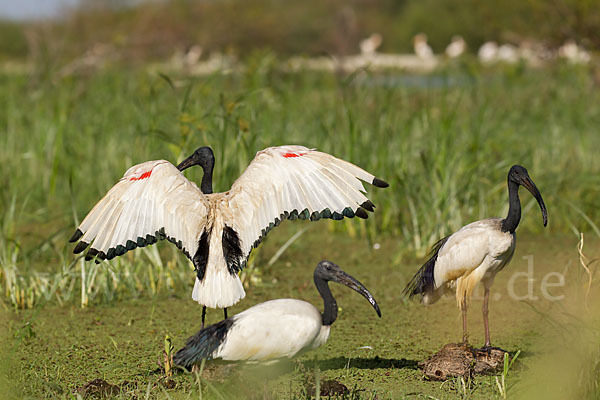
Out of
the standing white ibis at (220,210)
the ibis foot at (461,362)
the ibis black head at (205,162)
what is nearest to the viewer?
the standing white ibis at (220,210)

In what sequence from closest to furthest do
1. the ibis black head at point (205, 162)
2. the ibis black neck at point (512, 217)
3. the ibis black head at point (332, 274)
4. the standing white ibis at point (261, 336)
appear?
the standing white ibis at point (261, 336) < the ibis black head at point (332, 274) < the ibis black neck at point (512, 217) < the ibis black head at point (205, 162)

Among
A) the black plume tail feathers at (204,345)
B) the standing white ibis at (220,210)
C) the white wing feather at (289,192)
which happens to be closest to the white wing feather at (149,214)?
the standing white ibis at (220,210)

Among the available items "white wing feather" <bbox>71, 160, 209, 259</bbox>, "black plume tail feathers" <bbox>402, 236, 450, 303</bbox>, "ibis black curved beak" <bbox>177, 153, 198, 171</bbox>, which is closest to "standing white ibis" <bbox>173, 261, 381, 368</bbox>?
"white wing feather" <bbox>71, 160, 209, 259</bbox>

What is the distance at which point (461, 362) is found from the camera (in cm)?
392

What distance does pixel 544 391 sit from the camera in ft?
10.1

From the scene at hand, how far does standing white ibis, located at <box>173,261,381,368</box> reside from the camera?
3471 millimetres

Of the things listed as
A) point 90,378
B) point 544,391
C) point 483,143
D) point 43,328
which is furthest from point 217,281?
point 483,143

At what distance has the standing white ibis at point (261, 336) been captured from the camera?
11.4 ft

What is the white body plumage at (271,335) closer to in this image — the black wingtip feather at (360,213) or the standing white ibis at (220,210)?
the standing white ibis at (220,210)

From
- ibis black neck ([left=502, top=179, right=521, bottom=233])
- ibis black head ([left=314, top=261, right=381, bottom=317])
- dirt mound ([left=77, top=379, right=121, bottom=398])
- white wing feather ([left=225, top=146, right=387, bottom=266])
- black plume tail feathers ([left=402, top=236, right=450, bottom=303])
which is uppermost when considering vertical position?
white wing feather ([left=225, top=146, right=387, bottom=266])

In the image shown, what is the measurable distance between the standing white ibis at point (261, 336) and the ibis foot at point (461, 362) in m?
0.68

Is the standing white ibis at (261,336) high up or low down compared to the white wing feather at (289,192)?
down

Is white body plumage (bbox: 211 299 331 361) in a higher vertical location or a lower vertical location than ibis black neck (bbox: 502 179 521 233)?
lower

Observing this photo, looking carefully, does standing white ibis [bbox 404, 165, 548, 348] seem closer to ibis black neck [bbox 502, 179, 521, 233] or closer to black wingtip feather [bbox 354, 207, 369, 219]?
ibis black neck [bbox 502, 179, 521, 233]
